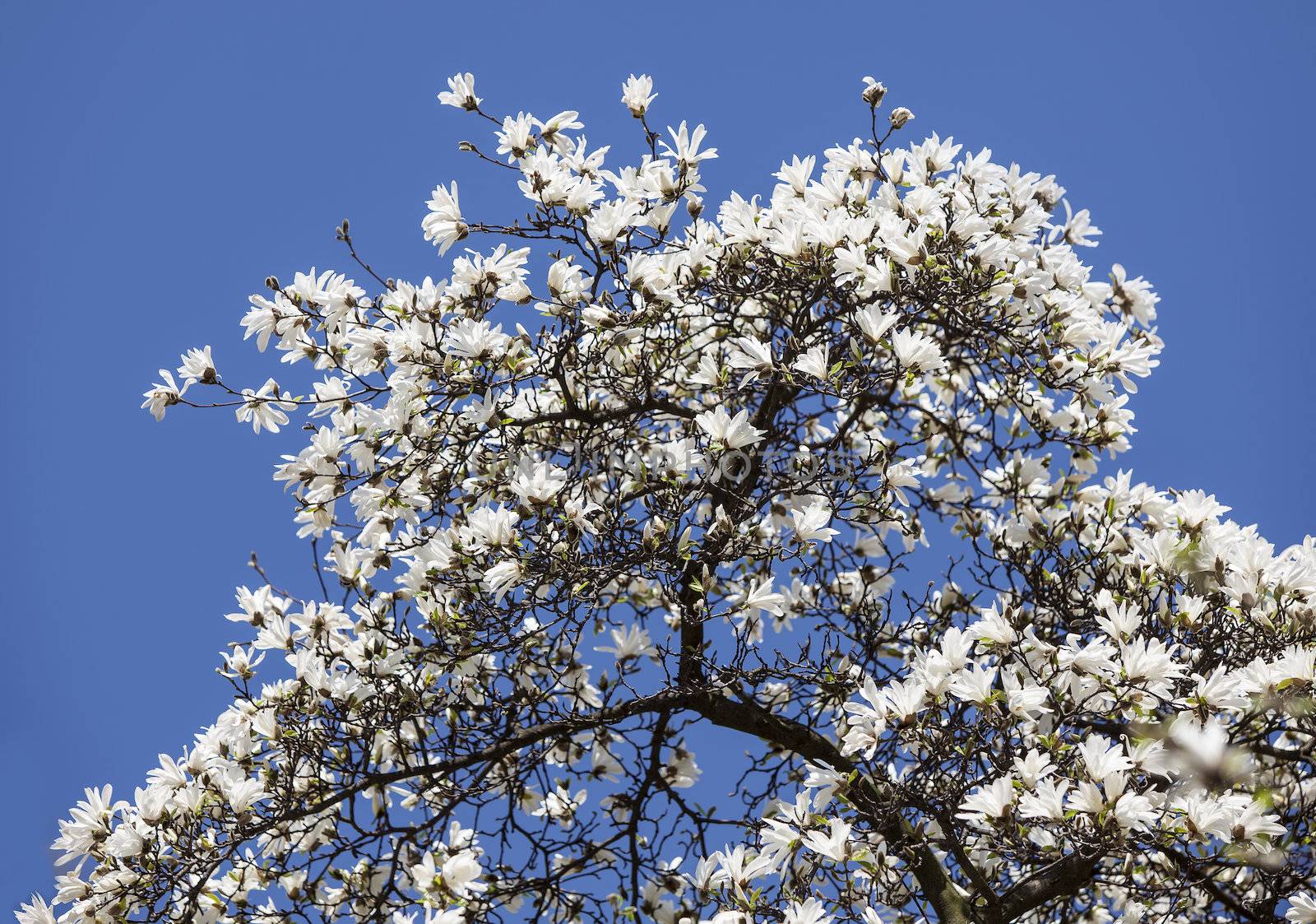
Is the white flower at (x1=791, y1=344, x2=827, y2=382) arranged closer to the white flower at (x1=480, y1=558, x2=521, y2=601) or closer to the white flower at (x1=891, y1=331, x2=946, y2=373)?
the white flower at (x1=891, y1=331, x2=946, y2=373)

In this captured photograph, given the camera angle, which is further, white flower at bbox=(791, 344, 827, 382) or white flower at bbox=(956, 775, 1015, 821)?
white flower at bbox=(791, 344, 827, 382)

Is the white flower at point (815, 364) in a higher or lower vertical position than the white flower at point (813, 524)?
higher

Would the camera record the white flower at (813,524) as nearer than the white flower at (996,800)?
No

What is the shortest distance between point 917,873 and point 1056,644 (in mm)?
1215

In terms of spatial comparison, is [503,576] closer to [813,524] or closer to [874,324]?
[813,524]

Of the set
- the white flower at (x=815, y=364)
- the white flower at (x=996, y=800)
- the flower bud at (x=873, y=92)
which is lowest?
the white flower at (x=996, y=800)

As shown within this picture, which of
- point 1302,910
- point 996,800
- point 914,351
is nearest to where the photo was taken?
point 996,800

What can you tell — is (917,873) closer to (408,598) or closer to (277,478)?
(408,598)

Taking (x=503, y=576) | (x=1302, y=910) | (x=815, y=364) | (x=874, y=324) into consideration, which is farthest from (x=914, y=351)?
(x=1302, y=910)

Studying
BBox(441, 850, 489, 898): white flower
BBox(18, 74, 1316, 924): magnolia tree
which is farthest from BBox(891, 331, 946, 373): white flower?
BBox(441, 850, 489, 898): white flower

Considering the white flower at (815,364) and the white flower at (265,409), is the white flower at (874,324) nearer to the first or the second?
the white flower at (815,364)

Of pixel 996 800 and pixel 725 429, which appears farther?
pixel 725 429

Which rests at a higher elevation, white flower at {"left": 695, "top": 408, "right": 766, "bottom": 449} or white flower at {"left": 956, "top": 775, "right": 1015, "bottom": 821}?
white flower at {"left": 695, "top": 408, "right": 766, "bottom": 449}

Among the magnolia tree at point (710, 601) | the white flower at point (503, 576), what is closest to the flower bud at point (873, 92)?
the magnolia tree at point (710, 601)
